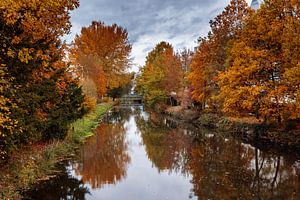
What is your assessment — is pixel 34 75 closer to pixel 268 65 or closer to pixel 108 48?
pixel 268 65

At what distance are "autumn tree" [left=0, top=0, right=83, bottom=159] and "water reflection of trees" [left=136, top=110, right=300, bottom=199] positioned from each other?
6521 mm

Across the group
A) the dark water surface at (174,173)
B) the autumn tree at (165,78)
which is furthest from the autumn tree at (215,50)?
the autumn tree at (165,78)

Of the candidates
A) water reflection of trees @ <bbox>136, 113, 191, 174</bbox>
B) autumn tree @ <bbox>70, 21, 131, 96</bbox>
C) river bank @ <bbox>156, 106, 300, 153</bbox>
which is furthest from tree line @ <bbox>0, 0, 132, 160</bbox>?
autumn tree @ <bbox>70, 21, 131, 96</bbox>

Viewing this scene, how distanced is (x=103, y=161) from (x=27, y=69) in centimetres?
810

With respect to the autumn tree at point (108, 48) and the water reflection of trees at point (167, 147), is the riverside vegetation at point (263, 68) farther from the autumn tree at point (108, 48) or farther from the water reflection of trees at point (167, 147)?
the autumn tree at point (108, 48)

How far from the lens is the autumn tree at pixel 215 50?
29000 mm

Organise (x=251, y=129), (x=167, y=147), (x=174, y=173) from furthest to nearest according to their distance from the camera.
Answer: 1. (x=251, y=129)
2. (x=167, y=147)
3. (x=174, y=173)

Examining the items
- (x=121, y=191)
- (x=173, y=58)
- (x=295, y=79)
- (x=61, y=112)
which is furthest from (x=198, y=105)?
(x=121, y=191)

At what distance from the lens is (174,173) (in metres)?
15.5

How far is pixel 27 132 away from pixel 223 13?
2305cm

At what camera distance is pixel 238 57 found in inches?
927

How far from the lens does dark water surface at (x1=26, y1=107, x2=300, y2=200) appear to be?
12.2 m

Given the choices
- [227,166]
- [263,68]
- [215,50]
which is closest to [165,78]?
[215,50]

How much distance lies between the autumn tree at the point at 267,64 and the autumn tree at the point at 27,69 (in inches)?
475
